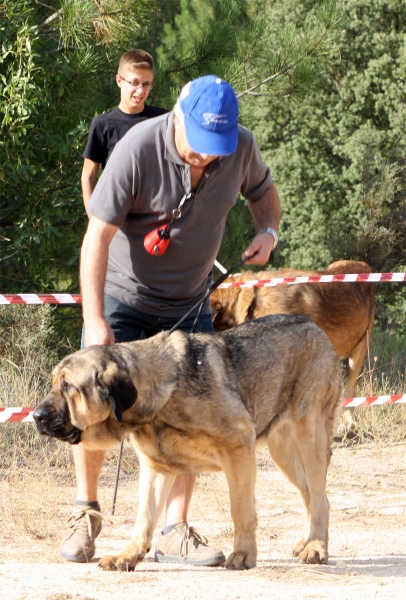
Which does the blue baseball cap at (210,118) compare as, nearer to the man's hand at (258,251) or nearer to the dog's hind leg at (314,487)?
the man's hand at (258,251)

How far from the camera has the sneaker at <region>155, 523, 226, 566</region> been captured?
4.72m

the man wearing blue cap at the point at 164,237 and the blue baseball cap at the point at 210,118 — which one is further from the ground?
the blue baseball cap at the point at 210,118

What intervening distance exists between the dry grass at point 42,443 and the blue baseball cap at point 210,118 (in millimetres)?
2345

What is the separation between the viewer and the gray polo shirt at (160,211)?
455 cm

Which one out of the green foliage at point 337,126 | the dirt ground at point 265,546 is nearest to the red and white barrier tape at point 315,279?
the dirt ground at point 265,546

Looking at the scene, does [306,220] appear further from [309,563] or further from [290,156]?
[309,563]

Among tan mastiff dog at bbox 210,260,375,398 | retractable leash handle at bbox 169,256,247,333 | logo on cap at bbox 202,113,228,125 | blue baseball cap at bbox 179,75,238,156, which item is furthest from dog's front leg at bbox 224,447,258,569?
tan mastiff dog at bbox 210,260,375,398

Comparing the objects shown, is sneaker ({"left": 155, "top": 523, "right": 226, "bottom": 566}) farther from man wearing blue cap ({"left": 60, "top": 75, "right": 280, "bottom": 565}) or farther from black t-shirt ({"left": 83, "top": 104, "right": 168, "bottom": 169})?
black t-shirt ({"left": 83, "top": 104, "right": 168, "bottom": 169})

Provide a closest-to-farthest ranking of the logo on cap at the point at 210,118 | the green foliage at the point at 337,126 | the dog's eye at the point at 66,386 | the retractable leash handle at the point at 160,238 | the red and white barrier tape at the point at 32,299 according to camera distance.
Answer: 1. the dog's eye at the point at 66,386
2. the logo on cap at the point at 210,118
3. the retractable leash handle at the point at 160,238
4. the red and white barrier tape at the point at 32,299
5. the green foliage at the point at 337,126

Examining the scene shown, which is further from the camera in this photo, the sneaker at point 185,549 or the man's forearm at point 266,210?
the man's forearm at point 266,210

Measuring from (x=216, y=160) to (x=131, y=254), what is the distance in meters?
0.67

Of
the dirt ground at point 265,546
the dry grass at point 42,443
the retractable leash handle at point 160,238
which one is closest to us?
the dirt ground at point 265,546

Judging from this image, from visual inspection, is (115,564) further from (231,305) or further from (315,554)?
(231,305)

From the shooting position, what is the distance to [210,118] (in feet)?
14.3
